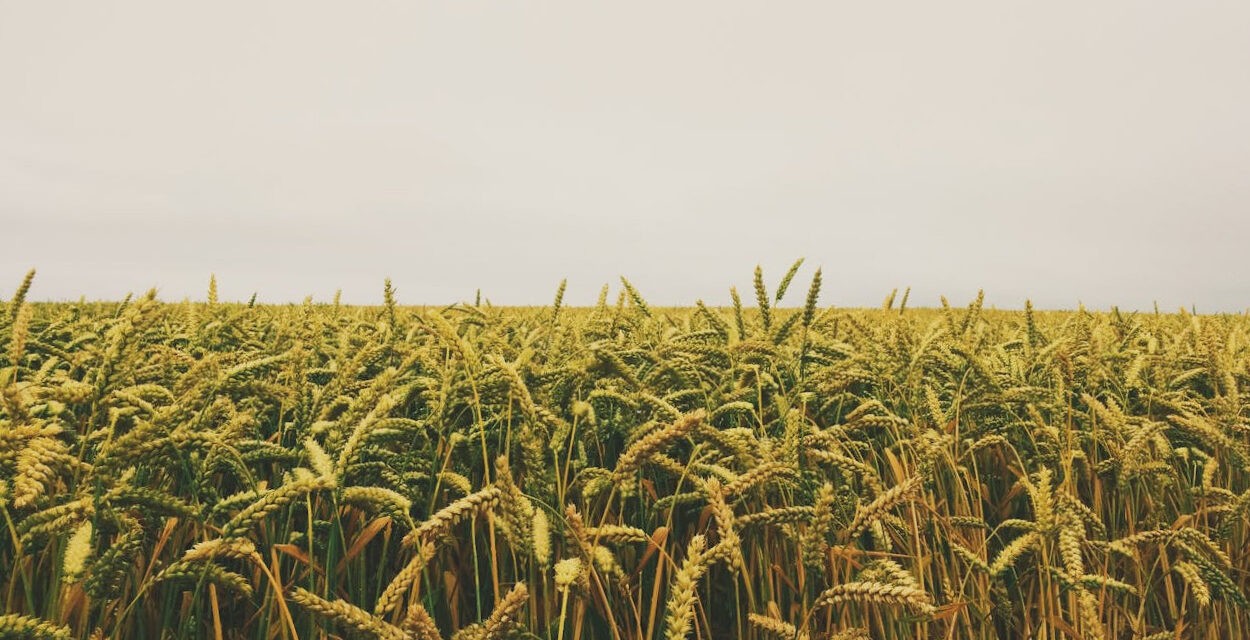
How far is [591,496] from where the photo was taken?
1.73 metres

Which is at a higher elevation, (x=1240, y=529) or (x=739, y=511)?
(x=739, y=511)

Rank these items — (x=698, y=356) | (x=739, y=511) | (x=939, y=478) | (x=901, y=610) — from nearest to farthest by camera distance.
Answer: (x=901, y=610), (x=739, y=511), (x=939, y=478), (x=698, y=356)

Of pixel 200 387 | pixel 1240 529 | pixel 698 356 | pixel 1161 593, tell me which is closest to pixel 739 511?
pixel 698 356

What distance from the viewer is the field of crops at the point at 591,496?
1272mm

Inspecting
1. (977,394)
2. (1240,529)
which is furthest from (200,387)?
(1240,529)

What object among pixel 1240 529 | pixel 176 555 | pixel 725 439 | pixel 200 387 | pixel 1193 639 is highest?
pixel 200 387

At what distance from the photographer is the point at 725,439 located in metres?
1.57

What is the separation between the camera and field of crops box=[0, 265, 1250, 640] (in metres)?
1.27

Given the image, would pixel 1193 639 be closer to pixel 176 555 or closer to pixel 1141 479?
pixel 1141 479

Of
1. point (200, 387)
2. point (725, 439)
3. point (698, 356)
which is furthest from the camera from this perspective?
point (698, 356)

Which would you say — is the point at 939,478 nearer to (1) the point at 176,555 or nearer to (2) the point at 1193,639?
(2) the point at 1193,639

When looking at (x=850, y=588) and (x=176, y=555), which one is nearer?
(x=850, y=588)

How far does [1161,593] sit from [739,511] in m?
1.74

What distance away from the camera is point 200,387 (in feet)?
4.59
